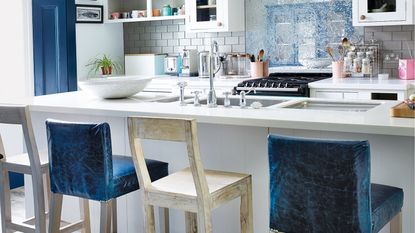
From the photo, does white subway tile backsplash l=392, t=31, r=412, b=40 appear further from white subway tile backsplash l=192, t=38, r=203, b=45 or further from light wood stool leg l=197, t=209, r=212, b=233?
light wood stool leg l=197, t=209, r=212, b=233

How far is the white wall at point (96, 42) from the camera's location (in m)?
6.25

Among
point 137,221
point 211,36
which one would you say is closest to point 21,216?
point 137,221

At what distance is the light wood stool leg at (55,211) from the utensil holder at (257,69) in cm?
306

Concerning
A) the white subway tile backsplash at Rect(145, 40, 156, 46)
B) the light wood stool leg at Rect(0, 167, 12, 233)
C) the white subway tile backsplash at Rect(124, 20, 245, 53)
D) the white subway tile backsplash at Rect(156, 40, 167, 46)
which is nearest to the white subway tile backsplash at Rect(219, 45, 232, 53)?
the white subway tile backsplash at Rect(124, 20, 245, 53)

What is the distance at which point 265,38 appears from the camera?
6.04 metres

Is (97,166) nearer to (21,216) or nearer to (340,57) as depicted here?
(21,216)

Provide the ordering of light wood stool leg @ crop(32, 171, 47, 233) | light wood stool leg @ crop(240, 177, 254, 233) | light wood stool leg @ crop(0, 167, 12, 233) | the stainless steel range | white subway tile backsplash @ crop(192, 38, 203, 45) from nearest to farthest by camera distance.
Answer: light wood stool leg @ crop(240, 177, 254, 233) → light wood stool leg @ crop(32, 171, 47, 233) → light wood stool leg @ crop(0, 167, 12, 233) → the stainless steel range → white subway tile backsplash @ crop(192, 38, 203, 45)

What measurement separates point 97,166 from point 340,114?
129 centimetres

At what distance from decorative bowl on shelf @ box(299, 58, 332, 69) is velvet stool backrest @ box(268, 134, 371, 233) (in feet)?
11.4

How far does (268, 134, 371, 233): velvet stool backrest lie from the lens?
2.26m

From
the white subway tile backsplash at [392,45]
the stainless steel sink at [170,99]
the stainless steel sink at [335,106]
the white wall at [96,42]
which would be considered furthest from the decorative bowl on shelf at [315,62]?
the white wall at [96,42]

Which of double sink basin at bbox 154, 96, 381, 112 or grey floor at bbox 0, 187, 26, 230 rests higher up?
double sink basin at bbox 154, 96, 381, 112

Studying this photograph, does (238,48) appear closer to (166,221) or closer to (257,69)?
(257,69)

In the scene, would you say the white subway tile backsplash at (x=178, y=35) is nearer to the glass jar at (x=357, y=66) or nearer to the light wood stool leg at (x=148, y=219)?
the glass jar at (x=357, y=66)
